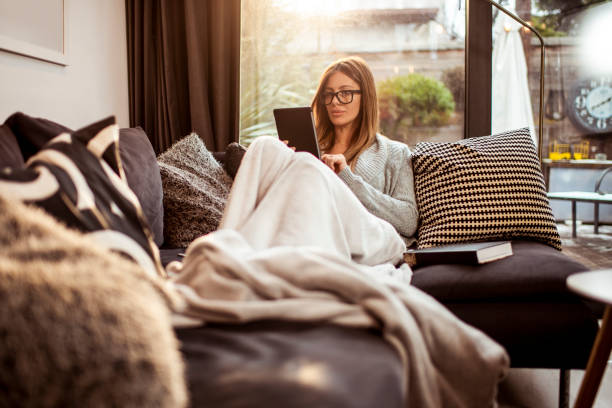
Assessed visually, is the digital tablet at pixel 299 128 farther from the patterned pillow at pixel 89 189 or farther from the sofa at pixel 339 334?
the patterned pillow at pixel 89 189

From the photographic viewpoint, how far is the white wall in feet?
6.08

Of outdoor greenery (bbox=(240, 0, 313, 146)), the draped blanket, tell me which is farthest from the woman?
outdoor greenery (bbox=(240, 0, 313, 146))

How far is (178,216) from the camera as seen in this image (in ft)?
5.65

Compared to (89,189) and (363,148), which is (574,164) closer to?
(363,148)

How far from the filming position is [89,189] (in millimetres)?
906

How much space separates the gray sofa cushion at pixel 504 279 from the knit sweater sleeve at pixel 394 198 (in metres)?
0.40

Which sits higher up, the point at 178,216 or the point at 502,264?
the point at 178,216

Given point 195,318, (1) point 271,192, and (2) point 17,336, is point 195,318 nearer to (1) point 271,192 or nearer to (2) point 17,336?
(2) point 17,336

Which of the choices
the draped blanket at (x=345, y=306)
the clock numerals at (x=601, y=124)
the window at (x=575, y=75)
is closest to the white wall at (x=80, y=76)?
the draped blanket at (x=345, y=306)

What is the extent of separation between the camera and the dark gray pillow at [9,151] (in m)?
1.06

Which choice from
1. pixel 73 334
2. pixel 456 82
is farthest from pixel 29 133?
pixel 456 82

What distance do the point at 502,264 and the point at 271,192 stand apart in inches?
27.9

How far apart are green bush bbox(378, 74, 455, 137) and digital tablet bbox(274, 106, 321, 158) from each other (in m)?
1.47

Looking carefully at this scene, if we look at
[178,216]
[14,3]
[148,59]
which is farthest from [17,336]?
[148,59]
